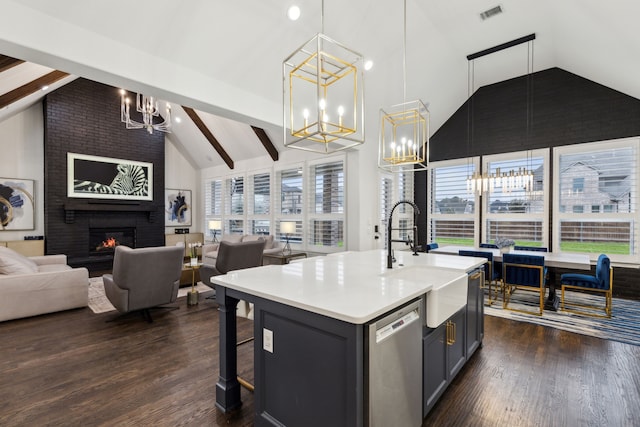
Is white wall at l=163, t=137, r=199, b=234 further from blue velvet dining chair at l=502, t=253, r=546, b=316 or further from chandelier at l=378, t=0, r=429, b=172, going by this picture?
blue velvet dining chair at l=502, t=253, r=546, b=316

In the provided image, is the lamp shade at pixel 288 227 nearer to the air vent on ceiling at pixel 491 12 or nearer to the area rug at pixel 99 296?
the area rug at pixel 99 296

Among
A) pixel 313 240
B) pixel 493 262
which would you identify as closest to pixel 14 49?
pixel 313 240

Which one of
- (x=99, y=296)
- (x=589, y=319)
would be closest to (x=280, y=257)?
(x=99, y=296)

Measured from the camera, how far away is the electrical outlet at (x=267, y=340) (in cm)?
168

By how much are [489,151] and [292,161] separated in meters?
4.21

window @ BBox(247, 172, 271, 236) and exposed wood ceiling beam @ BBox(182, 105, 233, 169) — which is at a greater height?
exposed wood ceiling beam @ BBox(182, 105, 233, 169)

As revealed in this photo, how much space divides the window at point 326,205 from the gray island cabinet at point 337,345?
3.61 metres

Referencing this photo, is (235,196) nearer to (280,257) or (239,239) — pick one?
(239,239)

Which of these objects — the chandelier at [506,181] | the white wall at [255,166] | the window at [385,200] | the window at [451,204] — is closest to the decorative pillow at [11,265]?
the white wall at [255,166]

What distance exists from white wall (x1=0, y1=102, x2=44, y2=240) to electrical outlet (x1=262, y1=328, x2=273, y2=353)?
772 cm

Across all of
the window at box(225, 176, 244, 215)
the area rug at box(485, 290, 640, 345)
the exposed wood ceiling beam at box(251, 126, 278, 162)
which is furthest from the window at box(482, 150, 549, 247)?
the window at box(225, 176, 244, 215)

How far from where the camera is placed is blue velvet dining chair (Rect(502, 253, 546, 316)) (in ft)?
13.1

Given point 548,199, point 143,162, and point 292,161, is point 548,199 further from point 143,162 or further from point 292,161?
point 143,162

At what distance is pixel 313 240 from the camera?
20.8 feet
